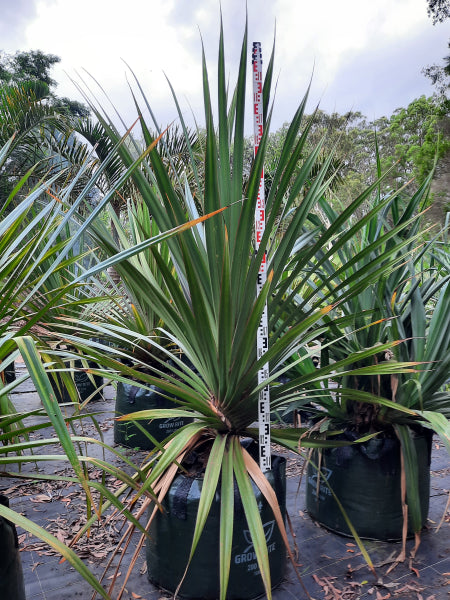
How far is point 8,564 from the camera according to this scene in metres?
1.26

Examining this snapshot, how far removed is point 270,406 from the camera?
72.3 inches

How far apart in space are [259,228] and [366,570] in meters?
1.40

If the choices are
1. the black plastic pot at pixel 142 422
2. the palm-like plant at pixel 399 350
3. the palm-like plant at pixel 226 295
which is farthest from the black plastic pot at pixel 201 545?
the black plastic pot at pixel 142 422

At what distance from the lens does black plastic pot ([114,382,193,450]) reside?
3.34 meters

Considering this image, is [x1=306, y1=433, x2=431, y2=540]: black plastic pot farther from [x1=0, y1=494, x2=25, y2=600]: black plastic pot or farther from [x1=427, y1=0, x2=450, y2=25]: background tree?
[x1=427, y1=0, x2=450, y2=25]: background tree

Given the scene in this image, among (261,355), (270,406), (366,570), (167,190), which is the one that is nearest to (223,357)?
(261,355)

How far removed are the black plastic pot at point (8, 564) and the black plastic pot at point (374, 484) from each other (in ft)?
4.17

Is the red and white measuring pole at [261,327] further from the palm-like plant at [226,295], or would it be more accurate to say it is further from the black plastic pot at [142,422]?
the black plastic pot at [142,422]

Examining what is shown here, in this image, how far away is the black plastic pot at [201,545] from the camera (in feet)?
5.57

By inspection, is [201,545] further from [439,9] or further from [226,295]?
[439,9]

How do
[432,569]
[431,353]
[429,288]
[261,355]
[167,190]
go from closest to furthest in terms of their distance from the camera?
[167,190], [261,355], [432,569], [431,353], [429,288]

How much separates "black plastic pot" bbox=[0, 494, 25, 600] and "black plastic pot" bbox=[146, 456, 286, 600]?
55 cm

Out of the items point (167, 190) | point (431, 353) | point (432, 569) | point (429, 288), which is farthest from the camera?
point (429, 288)

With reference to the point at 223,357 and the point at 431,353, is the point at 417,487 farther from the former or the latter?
the point at 223,357
